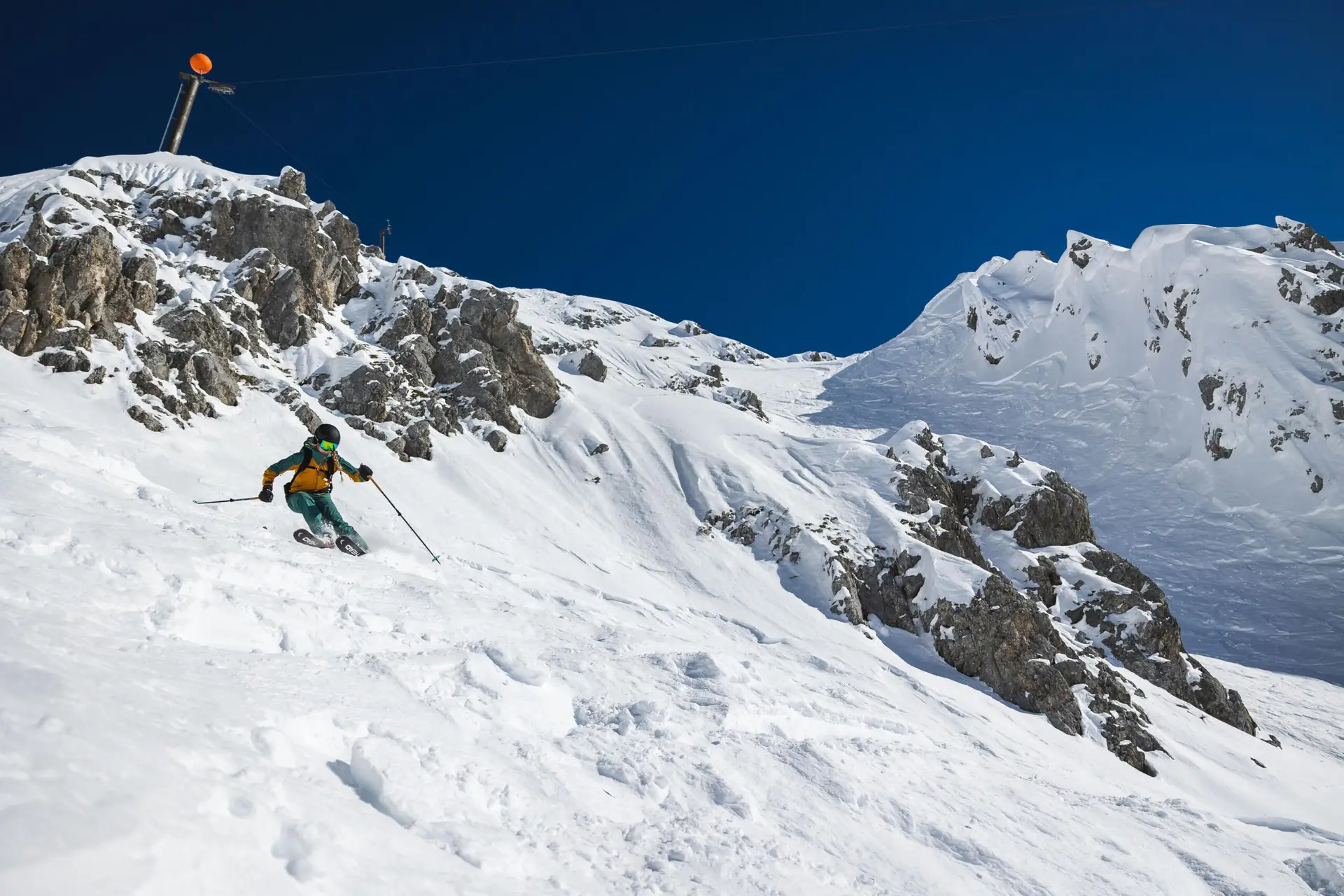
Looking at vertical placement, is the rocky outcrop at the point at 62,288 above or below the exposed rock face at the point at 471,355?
below

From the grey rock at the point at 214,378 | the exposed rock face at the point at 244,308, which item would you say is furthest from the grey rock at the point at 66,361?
the grey rock at the point at 214,378

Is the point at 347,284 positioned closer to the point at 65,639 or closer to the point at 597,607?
the point at 597,607

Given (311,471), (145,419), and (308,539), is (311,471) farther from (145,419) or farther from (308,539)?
(145,419)

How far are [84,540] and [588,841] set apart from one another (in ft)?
20.3

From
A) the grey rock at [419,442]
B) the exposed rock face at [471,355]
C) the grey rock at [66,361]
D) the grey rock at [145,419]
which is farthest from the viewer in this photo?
the exposed rock face at [471,355]

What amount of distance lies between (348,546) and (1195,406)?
75.4 meters

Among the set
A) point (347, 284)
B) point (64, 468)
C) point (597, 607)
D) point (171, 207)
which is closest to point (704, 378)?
point (347, 284)

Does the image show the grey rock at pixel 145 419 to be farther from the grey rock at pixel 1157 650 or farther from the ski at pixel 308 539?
the grey rock at pixel 1157 650

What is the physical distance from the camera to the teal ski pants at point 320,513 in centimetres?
1337

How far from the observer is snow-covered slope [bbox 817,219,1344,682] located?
47.8m

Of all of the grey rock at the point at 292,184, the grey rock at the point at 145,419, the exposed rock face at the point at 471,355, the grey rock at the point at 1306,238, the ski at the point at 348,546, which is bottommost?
the grey rock at the point at 145,419

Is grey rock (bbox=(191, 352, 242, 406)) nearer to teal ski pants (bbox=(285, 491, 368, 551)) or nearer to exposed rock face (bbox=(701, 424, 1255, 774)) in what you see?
teal ski pants (bbox=(285, 491, 368, 551))

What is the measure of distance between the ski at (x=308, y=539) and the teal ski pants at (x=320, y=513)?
351 millimetres

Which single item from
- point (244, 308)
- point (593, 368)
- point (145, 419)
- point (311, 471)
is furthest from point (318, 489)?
point (593, 368)
